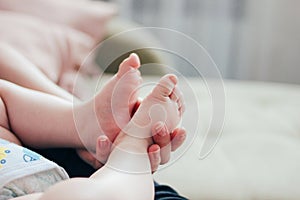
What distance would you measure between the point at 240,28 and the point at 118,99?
5.49 ft

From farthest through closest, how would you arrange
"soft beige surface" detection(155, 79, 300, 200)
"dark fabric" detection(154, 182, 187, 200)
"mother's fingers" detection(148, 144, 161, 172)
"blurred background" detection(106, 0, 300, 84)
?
"blurred background" detection(106, 0, 300, 84) < "soft beige surface" detection(155, 79, 300, 200) < "dark fabric" detection(154, 182, 187, 200) < "mother's fingers" detection(148, 144, 161, 172)

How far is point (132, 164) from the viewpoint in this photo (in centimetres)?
74

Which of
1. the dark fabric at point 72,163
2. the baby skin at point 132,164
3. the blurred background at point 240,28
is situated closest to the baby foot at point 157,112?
the baby skin at point 132,164

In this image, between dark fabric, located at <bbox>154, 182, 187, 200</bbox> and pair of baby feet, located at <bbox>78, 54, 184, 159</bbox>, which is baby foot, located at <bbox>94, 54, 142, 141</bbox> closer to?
pair of baby feet, located at <bbox>78, 54, 184, 159</bbox>

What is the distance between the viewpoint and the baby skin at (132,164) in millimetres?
626

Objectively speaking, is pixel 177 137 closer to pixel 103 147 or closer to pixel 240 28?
pixel 103 147

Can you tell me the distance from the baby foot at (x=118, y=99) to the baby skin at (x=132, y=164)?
21mm

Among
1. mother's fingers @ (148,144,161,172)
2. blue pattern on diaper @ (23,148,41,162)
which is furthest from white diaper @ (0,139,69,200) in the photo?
mother's fingers @ (148,144,161,172)

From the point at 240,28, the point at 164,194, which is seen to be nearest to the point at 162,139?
the point at 164,194

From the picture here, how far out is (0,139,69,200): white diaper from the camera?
688 millimetres

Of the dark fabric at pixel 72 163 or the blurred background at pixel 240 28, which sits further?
the blurred background at pixel 240 28

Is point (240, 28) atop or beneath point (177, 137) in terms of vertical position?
beneath

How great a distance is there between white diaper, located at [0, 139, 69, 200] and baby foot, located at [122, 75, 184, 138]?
0.11 meters

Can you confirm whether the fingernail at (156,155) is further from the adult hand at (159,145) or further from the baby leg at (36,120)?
the baby leg at (36,120)
